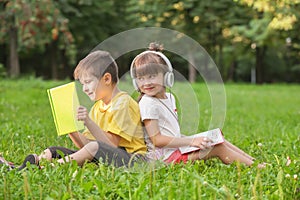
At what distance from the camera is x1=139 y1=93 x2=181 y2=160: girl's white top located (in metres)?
3.38

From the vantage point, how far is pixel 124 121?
11.2ft

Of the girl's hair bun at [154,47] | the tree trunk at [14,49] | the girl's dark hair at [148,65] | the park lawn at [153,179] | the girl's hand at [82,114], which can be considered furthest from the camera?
the tree trunk at [14,49]

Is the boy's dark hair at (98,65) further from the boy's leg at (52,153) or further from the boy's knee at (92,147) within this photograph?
the boy's leg at (52,153)

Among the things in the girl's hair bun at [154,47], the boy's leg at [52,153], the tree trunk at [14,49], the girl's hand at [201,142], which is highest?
the girl's hair bun at [154,47]

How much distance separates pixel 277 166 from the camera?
3.40 meters

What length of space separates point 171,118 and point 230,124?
3554 mm

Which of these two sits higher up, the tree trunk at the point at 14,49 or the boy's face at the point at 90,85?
the boy's face at the point at 90,85

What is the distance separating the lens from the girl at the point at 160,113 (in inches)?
132

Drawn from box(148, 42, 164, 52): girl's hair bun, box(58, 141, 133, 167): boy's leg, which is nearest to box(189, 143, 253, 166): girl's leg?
box(58, 141, 133, 167): boy's leg

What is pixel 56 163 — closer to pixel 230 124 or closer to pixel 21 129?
pixel 21 129

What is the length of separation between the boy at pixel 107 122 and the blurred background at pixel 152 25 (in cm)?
585

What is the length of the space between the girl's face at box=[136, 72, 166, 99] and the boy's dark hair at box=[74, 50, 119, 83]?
174 mm

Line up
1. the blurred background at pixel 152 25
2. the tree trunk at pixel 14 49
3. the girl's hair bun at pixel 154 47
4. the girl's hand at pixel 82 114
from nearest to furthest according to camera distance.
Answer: the girl's hand at pixel 82 114 < the girl's hair bun at pixel 154 47 < the blurred background at pixel 152 25 < the tree trunk at pixel 14 49

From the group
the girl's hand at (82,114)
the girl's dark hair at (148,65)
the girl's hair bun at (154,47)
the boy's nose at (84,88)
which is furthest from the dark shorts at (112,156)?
the girl's hair bun at (154,47)
